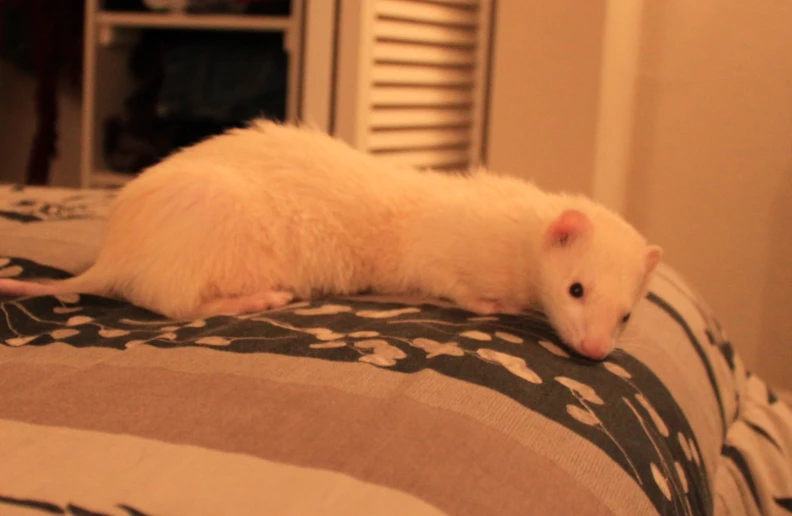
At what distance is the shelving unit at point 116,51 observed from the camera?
2.69 meters

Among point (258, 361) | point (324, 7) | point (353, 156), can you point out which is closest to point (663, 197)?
point (324, 7)

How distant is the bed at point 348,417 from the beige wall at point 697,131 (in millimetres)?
1251

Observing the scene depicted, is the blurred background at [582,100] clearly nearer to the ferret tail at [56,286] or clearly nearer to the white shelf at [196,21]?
the white shelf at [196,21]

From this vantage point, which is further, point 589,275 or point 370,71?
point 370,71

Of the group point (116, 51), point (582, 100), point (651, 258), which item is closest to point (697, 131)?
point (582, 100)

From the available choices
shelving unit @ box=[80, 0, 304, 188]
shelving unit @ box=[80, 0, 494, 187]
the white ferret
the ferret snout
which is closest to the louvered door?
shelving unit @ box=[80, 0, 494, 187]

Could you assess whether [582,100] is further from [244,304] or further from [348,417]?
[348,417]

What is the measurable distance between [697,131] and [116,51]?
200cm

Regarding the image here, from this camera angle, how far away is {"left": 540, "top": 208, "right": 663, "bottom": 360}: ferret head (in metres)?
1.22

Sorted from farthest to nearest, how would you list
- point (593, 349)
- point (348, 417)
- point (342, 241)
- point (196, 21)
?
point (196, 21), point (342, 241), point (593, 349), point (348, 417)

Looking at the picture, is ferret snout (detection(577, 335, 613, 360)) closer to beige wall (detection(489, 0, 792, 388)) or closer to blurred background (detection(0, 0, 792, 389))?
blurred background (detection(0, 0, 792, 389))

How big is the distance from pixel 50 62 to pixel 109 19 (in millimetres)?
496

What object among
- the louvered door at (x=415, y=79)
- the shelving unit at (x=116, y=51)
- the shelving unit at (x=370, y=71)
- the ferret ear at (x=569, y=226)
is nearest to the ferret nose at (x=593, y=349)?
the ferret ear at (x=569, y=226)

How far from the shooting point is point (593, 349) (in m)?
1.17
